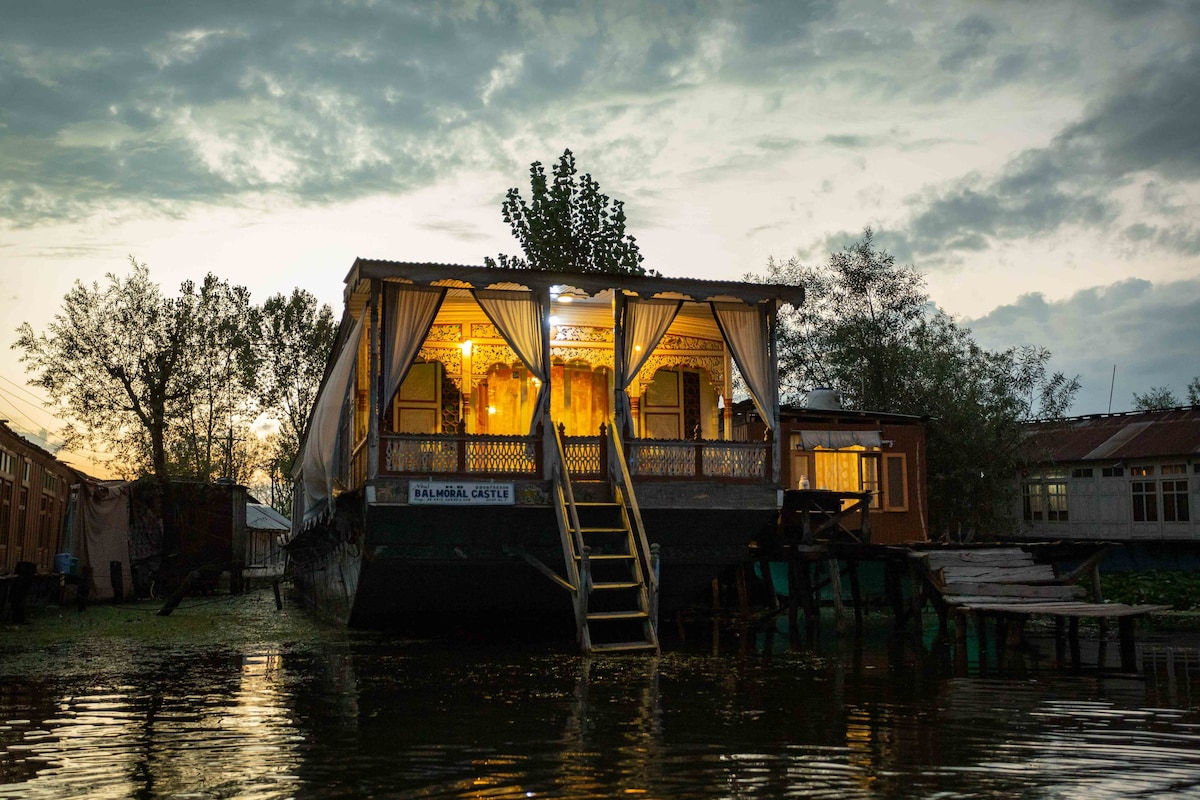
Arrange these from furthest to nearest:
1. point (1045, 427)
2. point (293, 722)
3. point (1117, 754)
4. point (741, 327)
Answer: point (1045, 427) < point (741, 327) < point (293, 722) < point (1117, 754)

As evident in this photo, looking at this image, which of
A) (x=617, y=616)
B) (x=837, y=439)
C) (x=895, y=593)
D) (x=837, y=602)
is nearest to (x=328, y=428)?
(x=617, y=616)

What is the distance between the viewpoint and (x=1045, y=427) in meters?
33.9

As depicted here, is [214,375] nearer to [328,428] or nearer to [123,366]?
[123,366]

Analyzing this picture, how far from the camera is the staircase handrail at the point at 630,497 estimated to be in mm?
13020

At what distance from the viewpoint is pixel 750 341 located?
50.6 feet

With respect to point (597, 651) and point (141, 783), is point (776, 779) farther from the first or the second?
point (597, 651)

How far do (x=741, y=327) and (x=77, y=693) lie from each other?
939 centimetres

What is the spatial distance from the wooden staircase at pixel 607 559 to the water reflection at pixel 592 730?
0.57 meters

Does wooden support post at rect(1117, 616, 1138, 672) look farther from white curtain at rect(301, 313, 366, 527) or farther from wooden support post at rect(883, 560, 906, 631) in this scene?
white curtain at rect(301, 313, 366, 527)

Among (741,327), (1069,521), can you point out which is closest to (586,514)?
(741,327)

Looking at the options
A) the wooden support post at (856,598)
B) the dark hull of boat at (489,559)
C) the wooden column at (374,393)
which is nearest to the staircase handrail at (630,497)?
the dark hull of boat at (489,559)

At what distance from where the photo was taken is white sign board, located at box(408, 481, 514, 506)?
44.5ft

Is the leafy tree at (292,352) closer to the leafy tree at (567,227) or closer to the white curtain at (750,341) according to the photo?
the leafy tree at (567,227)

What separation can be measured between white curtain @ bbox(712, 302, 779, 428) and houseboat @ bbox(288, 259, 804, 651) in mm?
20
